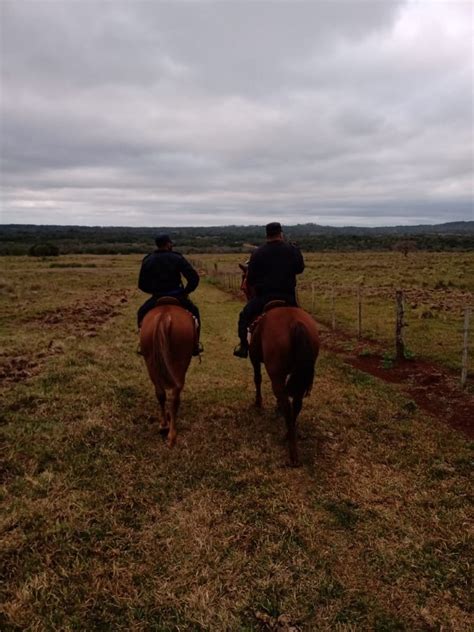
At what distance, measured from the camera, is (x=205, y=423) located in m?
7.24

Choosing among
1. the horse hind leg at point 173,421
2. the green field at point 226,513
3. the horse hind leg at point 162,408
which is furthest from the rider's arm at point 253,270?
the green field at point 226,513

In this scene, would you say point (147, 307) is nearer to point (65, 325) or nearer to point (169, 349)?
point (169, 349)

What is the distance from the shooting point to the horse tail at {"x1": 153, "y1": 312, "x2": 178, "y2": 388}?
6.28 meters

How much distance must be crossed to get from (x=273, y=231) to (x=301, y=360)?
2120mm

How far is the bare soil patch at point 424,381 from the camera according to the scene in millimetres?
7711

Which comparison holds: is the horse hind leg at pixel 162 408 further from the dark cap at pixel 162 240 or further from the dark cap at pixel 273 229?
the dark cap at pixel 273 229

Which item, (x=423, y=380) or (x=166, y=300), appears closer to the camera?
(x=166, y=300)

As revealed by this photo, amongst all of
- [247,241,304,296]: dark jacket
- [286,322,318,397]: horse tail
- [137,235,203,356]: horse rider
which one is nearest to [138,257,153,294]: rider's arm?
[137,235,203,356]: horse rider

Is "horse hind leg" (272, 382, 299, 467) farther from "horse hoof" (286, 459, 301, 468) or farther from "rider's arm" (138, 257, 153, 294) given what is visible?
"rider's arm" (138, 257, 153, 294)

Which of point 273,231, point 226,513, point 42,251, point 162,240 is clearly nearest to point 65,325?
point 162,240

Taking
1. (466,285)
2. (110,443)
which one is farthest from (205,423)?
(466,285)

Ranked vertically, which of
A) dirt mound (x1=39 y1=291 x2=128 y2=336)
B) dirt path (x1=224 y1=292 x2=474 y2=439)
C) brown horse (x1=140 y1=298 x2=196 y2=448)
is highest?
brown horse (x1=140 y1=298 x2=196 y2=448)

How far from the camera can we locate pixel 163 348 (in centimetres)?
627

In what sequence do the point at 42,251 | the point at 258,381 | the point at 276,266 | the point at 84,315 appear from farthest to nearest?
the point at 42,251, the point at 84,315, the point at 258,381, the point at 276,266
